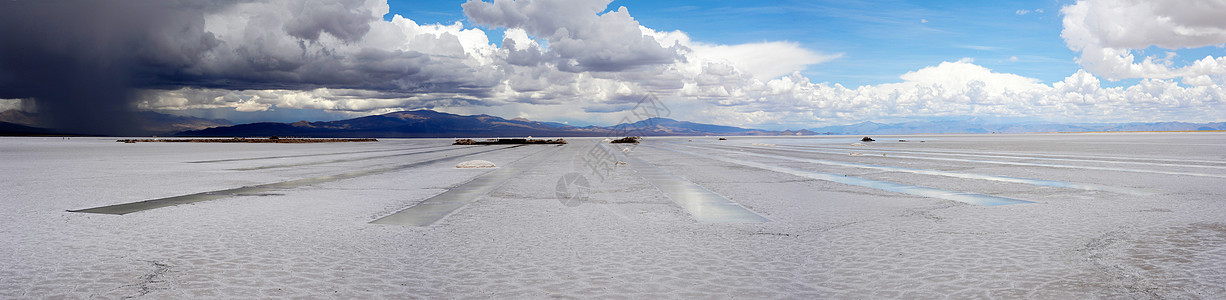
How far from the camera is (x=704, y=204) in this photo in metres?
10.9

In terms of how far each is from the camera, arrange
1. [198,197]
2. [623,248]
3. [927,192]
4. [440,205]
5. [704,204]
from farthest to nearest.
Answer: [927,192] < [198,197] < [704,204] < [440,205] < [623,248]

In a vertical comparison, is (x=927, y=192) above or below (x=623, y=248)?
below

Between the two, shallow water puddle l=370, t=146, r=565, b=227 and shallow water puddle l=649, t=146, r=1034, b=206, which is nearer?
shallow water puddle l=370, t=146, r=565, b=227

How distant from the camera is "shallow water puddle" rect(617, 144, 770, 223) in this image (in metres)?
8.86

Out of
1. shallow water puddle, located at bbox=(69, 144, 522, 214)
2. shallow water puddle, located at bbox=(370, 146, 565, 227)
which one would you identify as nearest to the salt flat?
shallow water puddle, located at bbox=(370, 146, 565, 227)

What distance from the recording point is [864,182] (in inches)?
633

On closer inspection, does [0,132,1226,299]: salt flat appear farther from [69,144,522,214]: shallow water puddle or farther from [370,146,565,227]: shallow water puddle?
Answer: [69,144,522,214]: shallow water puddle

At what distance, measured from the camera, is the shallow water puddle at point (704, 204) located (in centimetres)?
886

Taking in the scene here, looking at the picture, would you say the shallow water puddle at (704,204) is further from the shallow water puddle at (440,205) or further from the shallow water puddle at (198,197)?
the shallow water puddle at (198,197)

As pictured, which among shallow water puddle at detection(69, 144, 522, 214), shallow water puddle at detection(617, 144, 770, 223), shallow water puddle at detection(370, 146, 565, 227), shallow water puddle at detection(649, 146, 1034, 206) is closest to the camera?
shallow water puddle at detection(370, 146, 565, 227)

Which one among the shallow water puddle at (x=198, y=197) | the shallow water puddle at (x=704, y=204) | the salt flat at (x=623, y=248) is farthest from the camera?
the shallow water puddle at (x=198, y=197)

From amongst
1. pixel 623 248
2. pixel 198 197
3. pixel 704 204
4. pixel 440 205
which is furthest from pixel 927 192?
pixel 198 197

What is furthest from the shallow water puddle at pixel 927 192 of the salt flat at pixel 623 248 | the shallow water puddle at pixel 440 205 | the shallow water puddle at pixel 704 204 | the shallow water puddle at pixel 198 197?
the shallow water puddle at pixel 198 197

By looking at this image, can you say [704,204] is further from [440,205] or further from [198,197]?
[198,197]
